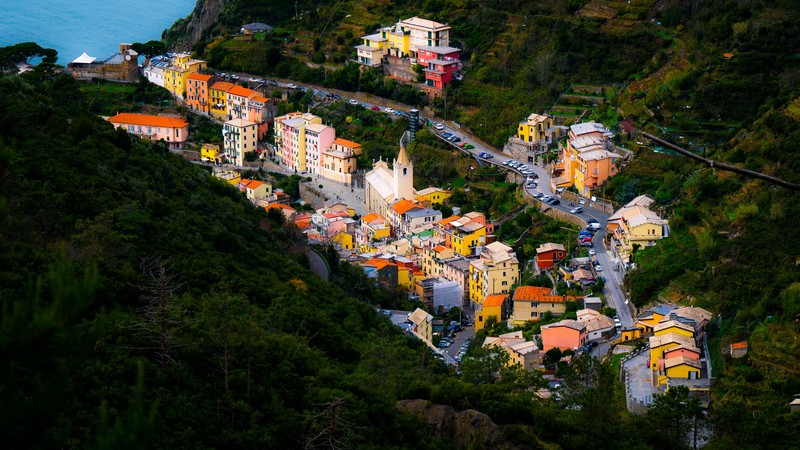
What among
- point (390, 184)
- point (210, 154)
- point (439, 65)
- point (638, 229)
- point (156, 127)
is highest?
point (439, 65)

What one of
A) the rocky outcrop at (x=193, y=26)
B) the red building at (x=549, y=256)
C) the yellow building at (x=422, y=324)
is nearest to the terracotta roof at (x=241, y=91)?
the rocky outcrop at (x=193, y=26)

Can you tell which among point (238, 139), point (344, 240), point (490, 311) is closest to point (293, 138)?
point (238, 139)

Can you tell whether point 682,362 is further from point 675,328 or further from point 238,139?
point 238,139

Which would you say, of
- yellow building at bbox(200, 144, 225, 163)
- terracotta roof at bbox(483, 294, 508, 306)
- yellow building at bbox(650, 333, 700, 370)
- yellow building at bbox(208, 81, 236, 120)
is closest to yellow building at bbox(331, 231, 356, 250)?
terracotta roof at bbox(483, 294, 508, 306)

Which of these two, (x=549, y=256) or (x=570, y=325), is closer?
(x=570, y=325)

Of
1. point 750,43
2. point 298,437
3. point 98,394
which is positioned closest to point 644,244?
point 750,43

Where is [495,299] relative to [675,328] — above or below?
below

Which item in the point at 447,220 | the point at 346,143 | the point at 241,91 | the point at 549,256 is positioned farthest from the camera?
the point at 241,91
